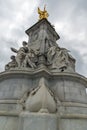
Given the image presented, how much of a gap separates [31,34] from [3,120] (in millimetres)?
13697

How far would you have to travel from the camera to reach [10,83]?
11.2 m

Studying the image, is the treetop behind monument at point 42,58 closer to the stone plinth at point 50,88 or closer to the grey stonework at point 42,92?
the grey stonework at point 42,92

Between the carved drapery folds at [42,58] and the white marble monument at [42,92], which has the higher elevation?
the carved drapery folds at [42,58]

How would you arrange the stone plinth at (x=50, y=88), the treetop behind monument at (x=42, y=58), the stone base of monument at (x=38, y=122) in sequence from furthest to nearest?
1. the treetop behind monument at (x=42, y=58)
2. the stone plinth at (x=50, y=88)
3. the stone base of monument at (x=38, y=122)

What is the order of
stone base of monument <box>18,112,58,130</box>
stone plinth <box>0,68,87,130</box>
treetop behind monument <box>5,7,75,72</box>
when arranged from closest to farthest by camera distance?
stone base of monument <box>18,112,58,130</box>
stone plinth <box>0,68,87,130</box>
treetop behind monument <box>5,7,75,72</box>

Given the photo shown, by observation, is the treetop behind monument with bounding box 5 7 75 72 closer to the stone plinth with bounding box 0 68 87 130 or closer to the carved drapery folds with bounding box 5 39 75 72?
the carved drapery folds with bounding box 5 39 75 72

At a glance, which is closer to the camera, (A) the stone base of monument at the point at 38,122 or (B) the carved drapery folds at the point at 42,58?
(A) the stone base of monument at the point at 38,122

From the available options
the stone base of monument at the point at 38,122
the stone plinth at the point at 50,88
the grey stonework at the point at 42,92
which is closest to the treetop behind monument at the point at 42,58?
the grey stonework at the point at 42,92

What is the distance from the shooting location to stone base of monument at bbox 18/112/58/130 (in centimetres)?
619

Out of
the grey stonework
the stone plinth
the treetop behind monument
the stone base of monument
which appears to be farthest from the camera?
the treetop behind monument

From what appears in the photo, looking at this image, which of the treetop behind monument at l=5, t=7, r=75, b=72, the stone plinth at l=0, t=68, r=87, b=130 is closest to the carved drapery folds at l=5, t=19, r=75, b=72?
the treetop behind monument at l=5, t=7, r=75, b=72

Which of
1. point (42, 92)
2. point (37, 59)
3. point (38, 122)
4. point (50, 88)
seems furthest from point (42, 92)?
point (37, 59)

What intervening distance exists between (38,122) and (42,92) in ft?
5.21

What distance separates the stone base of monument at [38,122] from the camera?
6.19 meters
